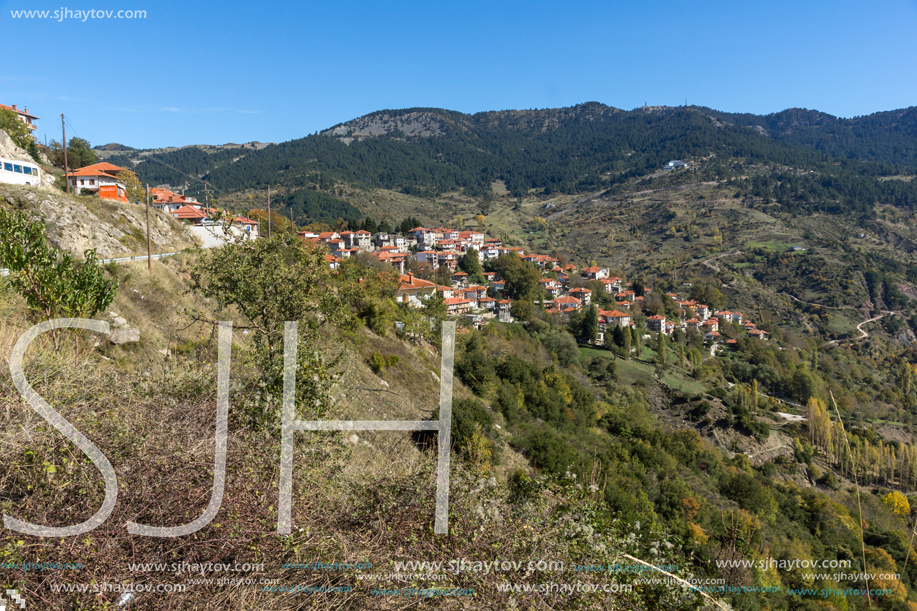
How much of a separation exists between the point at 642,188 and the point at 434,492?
128586mm

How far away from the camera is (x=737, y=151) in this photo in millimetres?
125938

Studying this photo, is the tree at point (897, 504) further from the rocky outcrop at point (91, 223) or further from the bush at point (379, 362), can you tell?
the rocky outcrop at point (91, 223)

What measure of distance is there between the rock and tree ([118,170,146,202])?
23.1 m

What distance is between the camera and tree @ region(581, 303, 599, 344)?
44.2m

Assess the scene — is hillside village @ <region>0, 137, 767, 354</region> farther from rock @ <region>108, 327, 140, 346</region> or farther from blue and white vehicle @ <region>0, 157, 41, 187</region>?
rock @ <region>108, 327, 140, 346</region>

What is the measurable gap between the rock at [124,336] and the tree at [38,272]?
1.75 meters

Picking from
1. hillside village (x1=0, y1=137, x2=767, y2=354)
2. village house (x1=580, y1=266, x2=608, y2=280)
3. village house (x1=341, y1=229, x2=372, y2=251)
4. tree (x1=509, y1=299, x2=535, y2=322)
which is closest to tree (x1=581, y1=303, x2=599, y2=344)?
hillside village (x1=0, y1=137, x2=767, y2=354)

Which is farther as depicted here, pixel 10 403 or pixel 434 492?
pixel 434 492

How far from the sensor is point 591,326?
1745 inches

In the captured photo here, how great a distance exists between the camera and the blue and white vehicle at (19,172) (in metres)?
16.8

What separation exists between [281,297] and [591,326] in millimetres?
42366

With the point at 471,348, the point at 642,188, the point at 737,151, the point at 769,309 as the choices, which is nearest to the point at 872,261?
the point at 769,309

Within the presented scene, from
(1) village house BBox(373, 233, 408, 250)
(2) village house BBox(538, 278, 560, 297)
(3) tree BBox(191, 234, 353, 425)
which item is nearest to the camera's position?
(3) tree BBox(191, 234, 353, 425)

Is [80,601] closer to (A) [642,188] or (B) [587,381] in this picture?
(B) [587,381]
